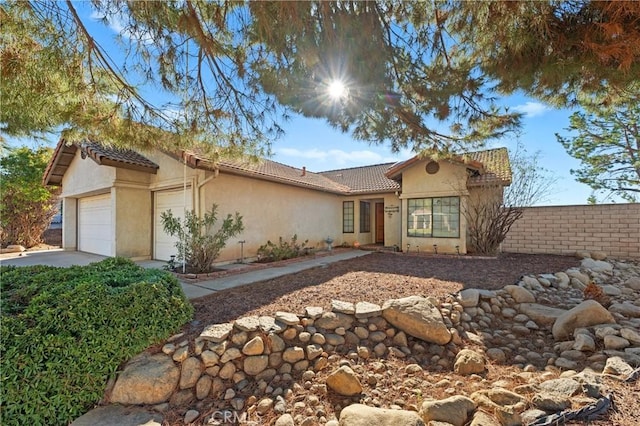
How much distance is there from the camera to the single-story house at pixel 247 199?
33.3 ft

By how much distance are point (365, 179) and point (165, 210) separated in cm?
Answer: 1178

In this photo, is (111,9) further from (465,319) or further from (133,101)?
(465,319)

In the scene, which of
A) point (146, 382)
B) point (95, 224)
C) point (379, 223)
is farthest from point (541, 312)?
point (95, 224)

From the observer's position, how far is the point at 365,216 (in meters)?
17.0

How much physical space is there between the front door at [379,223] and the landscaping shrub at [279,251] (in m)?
6.63

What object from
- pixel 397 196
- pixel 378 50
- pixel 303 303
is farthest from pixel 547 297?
pixel 397 196

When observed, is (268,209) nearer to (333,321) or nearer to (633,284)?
(333,321)

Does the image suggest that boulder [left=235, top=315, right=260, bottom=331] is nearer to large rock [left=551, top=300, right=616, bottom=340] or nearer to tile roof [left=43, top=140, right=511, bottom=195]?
tile roof [left=43, top=140, right=511, bottom=195]

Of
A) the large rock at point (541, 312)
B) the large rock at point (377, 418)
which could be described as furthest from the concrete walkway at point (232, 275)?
the large rock at point (541, 312)

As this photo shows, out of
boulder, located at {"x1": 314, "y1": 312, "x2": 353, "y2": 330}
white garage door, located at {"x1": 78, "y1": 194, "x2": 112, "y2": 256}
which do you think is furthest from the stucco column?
boulder, located at {"x1": 314, "y1": 312, "x2": 353, "y2": 330}

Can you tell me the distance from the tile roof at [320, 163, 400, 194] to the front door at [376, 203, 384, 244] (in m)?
1.68

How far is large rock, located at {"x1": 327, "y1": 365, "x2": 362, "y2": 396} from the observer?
11.9 feet

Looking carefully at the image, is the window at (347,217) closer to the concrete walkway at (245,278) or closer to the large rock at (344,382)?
the concrete walkway at (245,278)

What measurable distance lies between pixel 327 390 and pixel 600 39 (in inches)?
223
